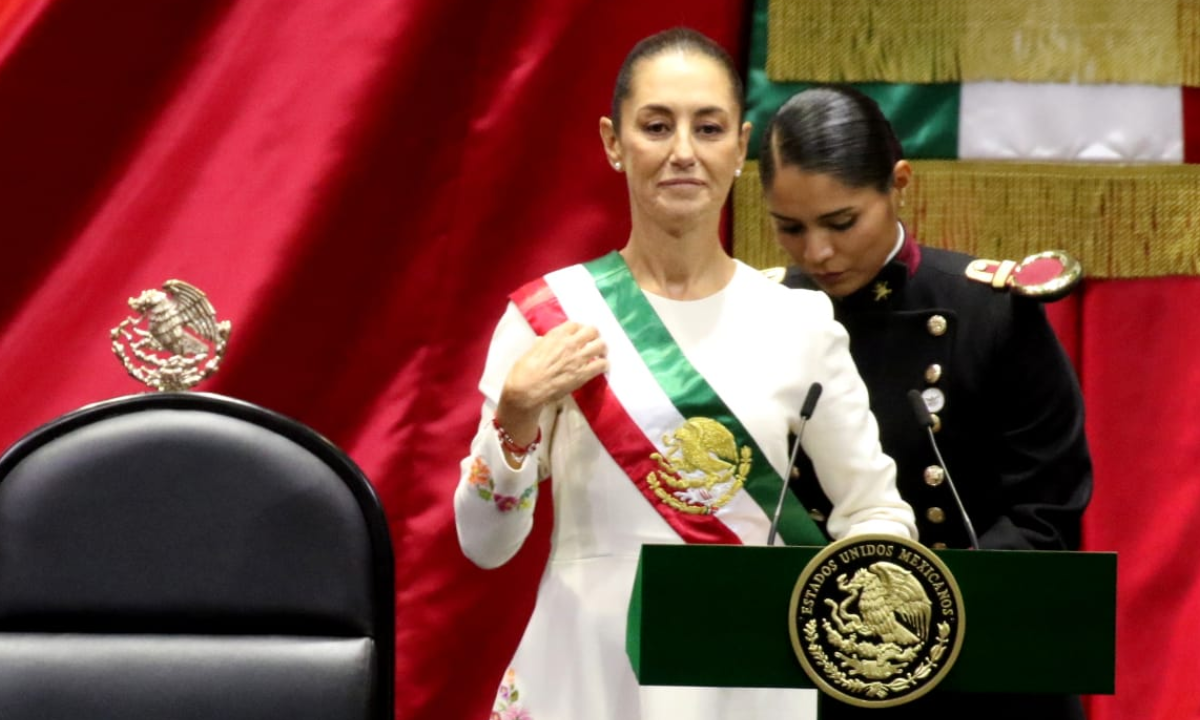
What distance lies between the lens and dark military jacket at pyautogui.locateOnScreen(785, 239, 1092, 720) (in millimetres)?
1613

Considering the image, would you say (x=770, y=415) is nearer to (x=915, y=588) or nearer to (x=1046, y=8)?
(x=915, y=588)

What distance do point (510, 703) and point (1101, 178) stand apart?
3.74 feet

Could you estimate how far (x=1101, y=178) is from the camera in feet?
7.18

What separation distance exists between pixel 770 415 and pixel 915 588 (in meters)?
0.27

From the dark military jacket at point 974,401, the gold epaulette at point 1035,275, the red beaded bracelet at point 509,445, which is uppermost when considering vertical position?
the gold epaulette at point 1035,275

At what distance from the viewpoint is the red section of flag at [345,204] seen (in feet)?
7.18

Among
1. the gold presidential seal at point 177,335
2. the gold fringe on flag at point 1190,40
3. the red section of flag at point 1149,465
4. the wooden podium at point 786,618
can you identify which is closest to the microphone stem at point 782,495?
the wooden podium at point 786,618

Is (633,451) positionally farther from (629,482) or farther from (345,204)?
(345,204)

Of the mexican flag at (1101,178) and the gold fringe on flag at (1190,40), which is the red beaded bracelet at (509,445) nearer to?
the mexican flag at (1101,178)

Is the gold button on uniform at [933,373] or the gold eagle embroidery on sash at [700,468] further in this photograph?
the gold button on uniform at [933,373]

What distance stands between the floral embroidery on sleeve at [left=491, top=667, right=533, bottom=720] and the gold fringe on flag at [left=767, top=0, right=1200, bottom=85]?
100 centimetres

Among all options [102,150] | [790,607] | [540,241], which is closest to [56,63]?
[102,150]

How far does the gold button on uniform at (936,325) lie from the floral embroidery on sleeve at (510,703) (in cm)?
51

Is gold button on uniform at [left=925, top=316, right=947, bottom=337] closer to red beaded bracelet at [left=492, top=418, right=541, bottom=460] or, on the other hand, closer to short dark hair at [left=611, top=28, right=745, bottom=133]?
short dark hair at [left=611, top=28, right=745, bottom=133]
